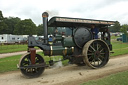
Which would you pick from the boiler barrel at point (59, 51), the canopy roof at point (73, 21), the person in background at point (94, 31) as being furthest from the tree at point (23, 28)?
the boiler barrel at point (59, 51)

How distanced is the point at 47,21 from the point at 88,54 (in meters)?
2.45

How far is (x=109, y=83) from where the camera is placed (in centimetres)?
396

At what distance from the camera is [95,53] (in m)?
6.20

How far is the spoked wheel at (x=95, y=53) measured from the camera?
5.87 meters

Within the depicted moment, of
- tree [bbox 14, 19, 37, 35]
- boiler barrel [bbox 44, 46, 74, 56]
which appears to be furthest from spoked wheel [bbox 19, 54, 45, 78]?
tree [bbox 14, 19, 37, 35]

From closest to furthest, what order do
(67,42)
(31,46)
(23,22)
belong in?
(31,46) < (67,42) < (23,22)

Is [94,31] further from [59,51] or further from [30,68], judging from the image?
[30,68]

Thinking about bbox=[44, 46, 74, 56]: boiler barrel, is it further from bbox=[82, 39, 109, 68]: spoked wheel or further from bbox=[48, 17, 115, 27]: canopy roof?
bbox=[48, 17, 115, 27]: canopy roof

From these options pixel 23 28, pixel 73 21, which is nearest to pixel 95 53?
pixel 73 21

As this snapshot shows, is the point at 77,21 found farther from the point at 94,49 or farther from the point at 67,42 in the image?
the point at 94,49

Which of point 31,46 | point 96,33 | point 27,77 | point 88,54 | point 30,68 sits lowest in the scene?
point 27,77

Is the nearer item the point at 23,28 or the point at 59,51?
the point at 59,51

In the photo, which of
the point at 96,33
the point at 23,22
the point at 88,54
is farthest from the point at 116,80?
the point at 23,22

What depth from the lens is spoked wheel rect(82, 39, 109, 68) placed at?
19.3 feet
